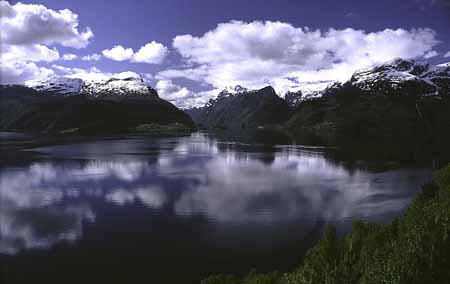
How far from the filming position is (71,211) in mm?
50875

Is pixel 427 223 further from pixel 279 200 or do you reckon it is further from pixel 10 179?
pixel 10 179

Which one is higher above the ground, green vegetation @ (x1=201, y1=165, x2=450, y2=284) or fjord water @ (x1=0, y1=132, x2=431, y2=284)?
green vegetation @ (x1=201, y1=165, x2=450, y2=284)

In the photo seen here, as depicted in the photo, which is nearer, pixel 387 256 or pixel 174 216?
pixel 387 256

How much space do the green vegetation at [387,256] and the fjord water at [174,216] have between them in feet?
54.0

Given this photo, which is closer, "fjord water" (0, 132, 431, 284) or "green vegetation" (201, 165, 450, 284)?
"green vegetation" (201, 165, 450, 284)

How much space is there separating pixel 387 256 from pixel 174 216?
3705 centimetres

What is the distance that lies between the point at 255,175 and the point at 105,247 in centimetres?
4848

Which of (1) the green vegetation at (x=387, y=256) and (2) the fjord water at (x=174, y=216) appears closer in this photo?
(1) the green vegetation at (x=387, y=256)

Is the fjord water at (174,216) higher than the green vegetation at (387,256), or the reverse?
the green vegetation at (387,256)

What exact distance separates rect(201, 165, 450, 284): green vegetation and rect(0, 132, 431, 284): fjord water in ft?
54.0

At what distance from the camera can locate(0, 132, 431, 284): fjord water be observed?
33.0m

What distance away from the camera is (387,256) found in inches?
537

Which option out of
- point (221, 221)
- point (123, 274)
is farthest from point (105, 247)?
point (221, 221)

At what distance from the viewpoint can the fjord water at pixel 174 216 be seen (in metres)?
33.0
